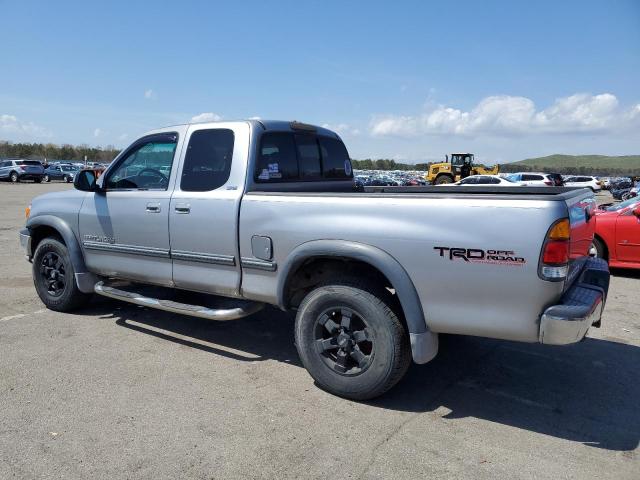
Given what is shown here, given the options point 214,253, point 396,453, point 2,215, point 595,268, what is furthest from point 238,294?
point 2,215

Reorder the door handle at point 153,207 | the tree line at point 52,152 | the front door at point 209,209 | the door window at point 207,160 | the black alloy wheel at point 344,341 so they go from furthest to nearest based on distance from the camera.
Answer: the tree line at point 52,152, the door handle at point 153,207, the door window at point 207,160, the front door at point 209,209, the black alloy wheel at point 344,341

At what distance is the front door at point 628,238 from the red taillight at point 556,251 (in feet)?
21.1

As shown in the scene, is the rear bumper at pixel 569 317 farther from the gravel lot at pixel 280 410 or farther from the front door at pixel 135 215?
the front door at pixel 135 215

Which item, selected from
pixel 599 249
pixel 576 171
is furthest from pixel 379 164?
pixel 599 249

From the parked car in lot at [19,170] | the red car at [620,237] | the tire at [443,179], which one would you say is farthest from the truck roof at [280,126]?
the parked car in lot at [19,170]

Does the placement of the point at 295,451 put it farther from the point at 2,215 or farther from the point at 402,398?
the point at 2,215

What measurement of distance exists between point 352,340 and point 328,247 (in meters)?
0.69

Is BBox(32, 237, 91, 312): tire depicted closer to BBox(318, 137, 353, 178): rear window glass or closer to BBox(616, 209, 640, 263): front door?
BBox(318, 137, 353, 178): rear window glass

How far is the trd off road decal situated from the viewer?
301 cm

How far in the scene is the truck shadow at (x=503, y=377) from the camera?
137 inches

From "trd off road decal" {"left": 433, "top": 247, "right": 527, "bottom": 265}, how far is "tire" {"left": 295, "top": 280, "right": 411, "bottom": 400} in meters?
0.60

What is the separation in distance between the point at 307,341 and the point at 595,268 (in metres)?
2.24

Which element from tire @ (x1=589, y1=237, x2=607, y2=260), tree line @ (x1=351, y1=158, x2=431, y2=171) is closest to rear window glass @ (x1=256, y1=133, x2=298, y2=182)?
tire @ (x1=589, y1=237, x2=607, y2=260)

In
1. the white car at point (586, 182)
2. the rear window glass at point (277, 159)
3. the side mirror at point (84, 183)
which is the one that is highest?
the rear window glass at point (277, 159)
